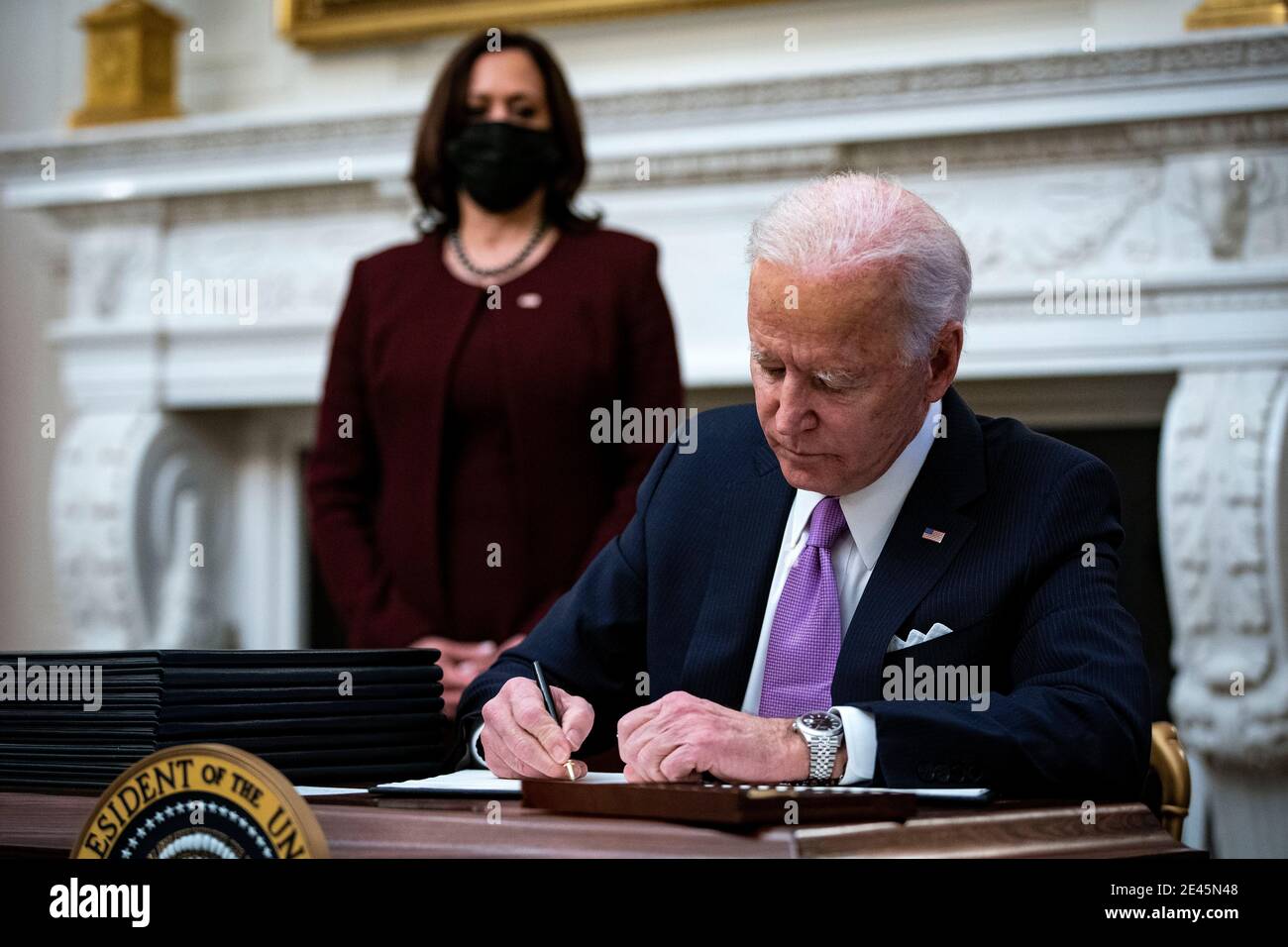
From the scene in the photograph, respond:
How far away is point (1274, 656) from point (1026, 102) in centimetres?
154

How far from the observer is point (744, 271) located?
4.09 meters

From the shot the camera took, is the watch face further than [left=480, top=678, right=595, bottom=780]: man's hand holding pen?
No

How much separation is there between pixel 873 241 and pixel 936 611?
424mm

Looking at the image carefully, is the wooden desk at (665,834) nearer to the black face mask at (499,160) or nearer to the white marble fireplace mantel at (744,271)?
the black face mask at (499,160)

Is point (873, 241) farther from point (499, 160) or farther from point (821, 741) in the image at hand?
point (499, 160)

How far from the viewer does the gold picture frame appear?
4.31 m

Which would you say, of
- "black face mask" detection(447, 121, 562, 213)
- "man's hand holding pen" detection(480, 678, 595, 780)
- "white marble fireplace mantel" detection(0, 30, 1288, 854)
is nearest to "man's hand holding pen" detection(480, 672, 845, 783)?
"man's hand holding pen" detection(480, 678, 595, 780)

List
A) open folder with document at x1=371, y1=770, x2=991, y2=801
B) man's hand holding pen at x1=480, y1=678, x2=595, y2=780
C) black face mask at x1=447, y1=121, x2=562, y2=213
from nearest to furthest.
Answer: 1. open folder with document at x1=371, y1=770, x2=991, y2=801
2. man's hand holding pen at x1=480, y1=678, x2=595, y2=780
3. black face mask at x1=447, y1=121, x2=562, y2=213

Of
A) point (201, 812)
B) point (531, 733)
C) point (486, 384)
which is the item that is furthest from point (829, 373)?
point (486, 384)

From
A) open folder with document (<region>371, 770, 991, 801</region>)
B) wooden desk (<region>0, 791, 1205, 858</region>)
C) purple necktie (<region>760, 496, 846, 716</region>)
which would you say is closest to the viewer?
wooden desk (<region>0, 791, 1205, 858</region>)

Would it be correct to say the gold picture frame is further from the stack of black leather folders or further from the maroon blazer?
the stack of black leather folders

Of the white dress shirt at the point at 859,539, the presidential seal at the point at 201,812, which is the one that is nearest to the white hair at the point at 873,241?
the white dress shirt at the point at 859,539

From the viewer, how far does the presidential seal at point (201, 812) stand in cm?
120

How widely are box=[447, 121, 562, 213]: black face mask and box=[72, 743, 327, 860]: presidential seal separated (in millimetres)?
1832
